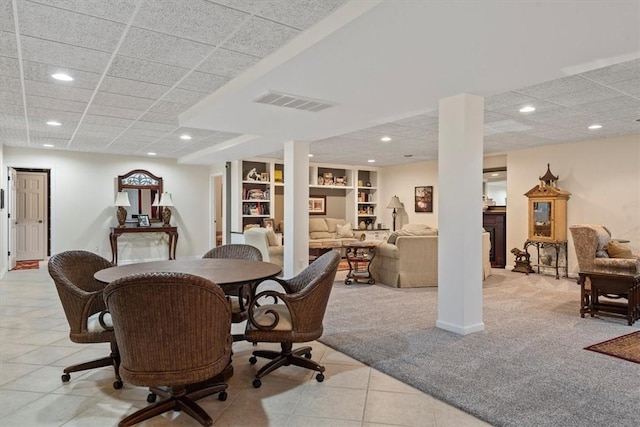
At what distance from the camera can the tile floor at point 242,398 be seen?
216cm

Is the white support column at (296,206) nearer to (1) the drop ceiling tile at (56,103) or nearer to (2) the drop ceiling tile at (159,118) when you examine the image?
(2) the drop ceiling tile at (159,118)

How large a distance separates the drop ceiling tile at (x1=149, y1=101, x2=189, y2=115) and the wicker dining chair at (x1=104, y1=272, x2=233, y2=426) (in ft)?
9.77

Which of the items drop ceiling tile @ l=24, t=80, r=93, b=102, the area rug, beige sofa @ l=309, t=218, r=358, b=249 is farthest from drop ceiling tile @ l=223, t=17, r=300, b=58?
beige sofa @ l=309, t=218, r=358, b=249

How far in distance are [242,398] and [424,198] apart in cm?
748

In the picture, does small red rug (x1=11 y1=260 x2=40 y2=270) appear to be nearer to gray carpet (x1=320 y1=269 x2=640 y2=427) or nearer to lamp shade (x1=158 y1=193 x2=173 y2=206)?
lamp shade (x1=158 y1=193 x2=173 y2=206)

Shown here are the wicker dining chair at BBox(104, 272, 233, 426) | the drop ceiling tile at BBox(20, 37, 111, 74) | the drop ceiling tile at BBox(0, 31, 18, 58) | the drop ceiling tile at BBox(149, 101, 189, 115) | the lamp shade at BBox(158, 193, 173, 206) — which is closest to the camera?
the wicker dining chair at BBox(104, 272, 233, 426)

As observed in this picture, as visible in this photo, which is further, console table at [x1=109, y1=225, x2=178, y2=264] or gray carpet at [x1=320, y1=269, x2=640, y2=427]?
console table at [x1=109, y1=225, x2=178, y2=264]

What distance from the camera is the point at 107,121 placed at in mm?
5227

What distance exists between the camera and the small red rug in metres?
7.47

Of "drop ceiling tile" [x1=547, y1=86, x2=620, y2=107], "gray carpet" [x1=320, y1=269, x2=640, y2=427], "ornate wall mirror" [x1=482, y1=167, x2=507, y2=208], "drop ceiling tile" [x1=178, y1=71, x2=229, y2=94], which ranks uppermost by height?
"drop ceiling tile" [x1=178, y1=71, x2=229, y2=94]

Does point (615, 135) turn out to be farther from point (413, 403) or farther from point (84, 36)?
point (84, 36)

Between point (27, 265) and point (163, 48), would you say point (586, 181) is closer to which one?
point (163, 48)

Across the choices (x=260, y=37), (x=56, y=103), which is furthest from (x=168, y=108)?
(x=260, y=37)

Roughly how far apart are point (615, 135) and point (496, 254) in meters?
2.95
